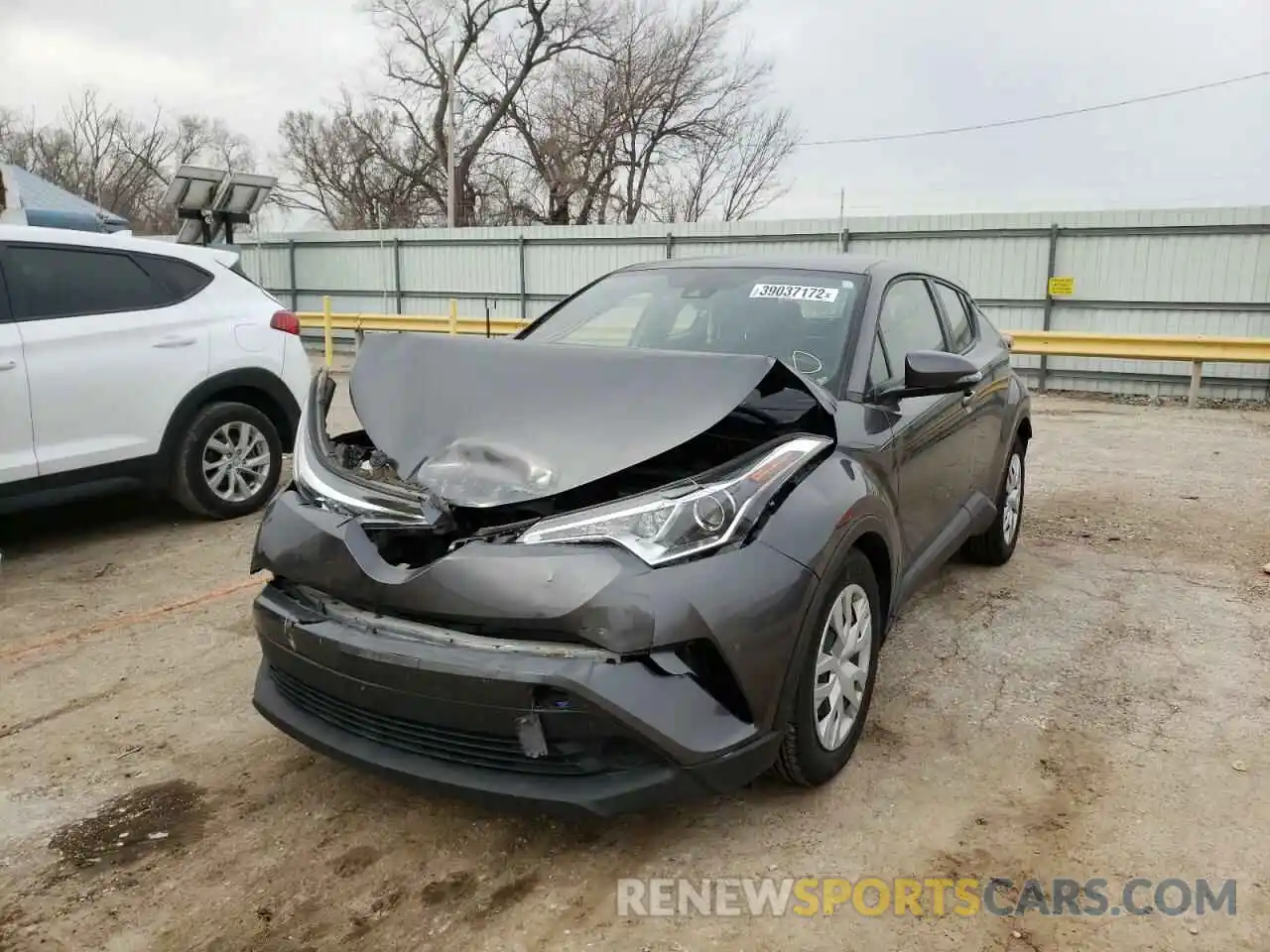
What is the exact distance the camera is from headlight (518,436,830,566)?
237 centimetres

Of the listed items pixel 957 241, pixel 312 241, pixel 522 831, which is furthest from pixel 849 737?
pixel 312 241

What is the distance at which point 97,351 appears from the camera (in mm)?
5152

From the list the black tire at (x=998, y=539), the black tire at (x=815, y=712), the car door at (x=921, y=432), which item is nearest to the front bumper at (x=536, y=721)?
the black tire at (x=815, y=712)

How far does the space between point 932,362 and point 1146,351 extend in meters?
10.4

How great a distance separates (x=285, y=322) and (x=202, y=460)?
1040 mm

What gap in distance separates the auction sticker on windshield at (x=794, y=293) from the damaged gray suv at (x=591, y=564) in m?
0.23

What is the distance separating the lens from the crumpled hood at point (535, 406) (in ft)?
8.47

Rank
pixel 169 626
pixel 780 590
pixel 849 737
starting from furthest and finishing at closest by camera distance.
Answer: pixel 169 626 → pixel 849 737 → pixel 780 590

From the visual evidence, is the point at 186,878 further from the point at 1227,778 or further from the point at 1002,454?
the point at 1002,454

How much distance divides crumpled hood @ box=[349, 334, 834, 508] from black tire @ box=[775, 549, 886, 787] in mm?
527

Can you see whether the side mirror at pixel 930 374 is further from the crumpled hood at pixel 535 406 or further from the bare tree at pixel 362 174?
the bare tree at pixel 362 174

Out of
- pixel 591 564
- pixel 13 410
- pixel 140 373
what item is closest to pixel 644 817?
pixel 591 564

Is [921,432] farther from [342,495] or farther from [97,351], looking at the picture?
[97,351]

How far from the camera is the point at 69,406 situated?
503cm
